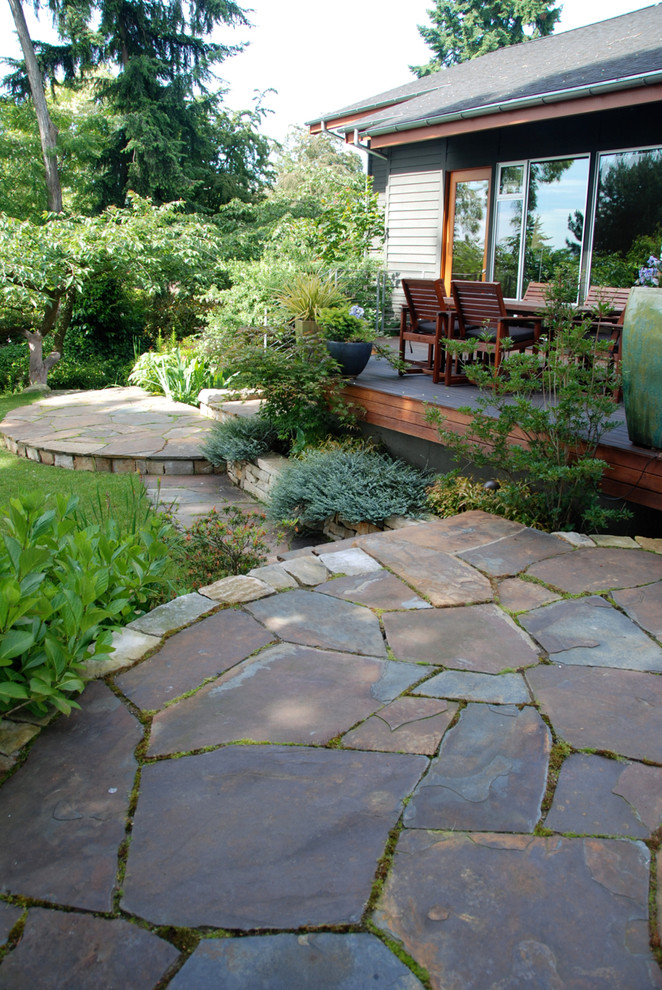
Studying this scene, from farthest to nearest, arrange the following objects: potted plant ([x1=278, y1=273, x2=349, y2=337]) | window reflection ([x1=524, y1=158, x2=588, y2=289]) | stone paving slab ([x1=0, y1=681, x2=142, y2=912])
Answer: window reflection ([x1=524, y1=158, x2=588, y2=289]), potted plant ([x1=278, y1=273, x2=349, y2=337]), stone paving slab ([x1=0, y1=681, x2=142, y2=912])

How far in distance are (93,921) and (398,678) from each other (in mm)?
1144

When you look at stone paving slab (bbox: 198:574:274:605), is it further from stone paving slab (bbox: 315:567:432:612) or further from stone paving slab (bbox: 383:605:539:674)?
stone paving slab (bbox: 383:605:539:674)

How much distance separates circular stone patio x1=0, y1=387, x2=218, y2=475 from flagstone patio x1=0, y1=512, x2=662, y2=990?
3693mm

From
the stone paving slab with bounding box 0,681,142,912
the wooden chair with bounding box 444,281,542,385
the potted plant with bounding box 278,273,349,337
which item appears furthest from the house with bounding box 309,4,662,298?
the stone paving slab with bounding box 0,681,142,912

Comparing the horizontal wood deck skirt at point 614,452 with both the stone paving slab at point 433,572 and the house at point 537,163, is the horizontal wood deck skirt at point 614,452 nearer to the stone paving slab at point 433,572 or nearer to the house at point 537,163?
the stone paving slab at point 433,572

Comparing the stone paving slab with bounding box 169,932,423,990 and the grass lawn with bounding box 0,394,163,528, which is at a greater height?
the stone paving slab with bounding box 169,932,423,990

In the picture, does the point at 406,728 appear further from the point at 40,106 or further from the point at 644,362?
the point at 40,106

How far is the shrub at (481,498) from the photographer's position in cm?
396

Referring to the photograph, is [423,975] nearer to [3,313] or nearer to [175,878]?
[175,878]

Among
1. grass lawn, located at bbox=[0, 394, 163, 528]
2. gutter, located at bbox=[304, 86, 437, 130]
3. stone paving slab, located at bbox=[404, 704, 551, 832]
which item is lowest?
grass lawn, located at bbox=[0, 394, 163, 528]

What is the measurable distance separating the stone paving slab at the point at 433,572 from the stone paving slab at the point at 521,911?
4.40 feet

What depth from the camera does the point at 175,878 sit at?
151cm

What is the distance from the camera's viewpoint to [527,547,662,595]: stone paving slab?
302 centimetres

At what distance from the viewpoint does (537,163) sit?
343 inches
